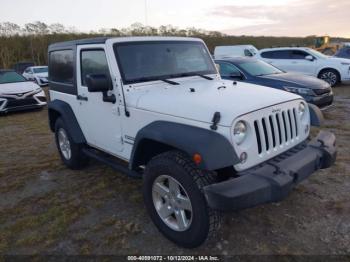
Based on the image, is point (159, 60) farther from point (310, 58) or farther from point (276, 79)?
point (310, 58)

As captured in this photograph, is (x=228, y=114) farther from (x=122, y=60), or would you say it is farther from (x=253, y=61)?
(x=253, y=61)

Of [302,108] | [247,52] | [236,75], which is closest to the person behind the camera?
[302,108]

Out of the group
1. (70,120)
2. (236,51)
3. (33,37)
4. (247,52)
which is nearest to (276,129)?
(70,120)

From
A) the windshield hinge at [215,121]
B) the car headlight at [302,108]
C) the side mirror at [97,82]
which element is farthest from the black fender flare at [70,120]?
the car headlight at [302,108]

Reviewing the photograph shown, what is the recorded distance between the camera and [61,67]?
16.4 feet

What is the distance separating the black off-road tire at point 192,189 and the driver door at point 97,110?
1000mm

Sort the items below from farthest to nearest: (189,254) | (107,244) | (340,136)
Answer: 1. (340,136)
2. (107,244)
3. (189,254)

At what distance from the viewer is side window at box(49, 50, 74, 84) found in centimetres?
468

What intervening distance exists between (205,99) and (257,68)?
233 inches

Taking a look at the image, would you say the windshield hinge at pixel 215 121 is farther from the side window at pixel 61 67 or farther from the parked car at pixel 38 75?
the parked car at pixel 38 75

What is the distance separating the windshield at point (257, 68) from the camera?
8355 mm

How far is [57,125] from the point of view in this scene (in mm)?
5258

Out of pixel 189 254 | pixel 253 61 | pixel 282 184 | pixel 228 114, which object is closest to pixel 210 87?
pixel 228 114

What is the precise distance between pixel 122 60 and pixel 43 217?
6.66ft
